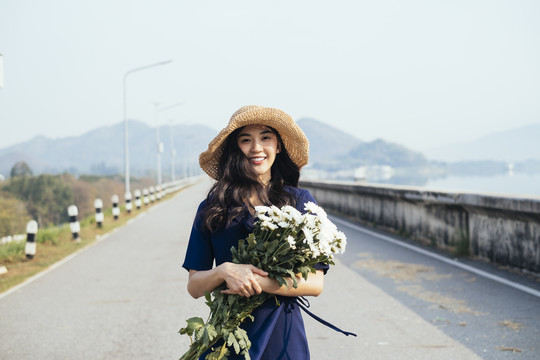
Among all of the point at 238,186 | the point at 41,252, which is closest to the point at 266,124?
the point at 238,186

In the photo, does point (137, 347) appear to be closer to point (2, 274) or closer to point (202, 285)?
point (202, 285)

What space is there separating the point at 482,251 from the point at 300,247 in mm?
8190

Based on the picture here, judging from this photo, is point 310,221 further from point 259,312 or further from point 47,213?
point 47,213

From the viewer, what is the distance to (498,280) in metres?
8.19

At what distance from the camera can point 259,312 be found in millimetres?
2520

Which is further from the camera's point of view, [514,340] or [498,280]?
[498,280]

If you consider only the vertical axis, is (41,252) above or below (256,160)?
below

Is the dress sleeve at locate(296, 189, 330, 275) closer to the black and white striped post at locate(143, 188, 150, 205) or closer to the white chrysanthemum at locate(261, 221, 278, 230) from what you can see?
the white chrysanthemum at locate(261, 221, 278, 230)

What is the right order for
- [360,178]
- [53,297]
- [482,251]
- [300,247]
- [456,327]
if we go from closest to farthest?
1. [300,247]
2. [456,327]
3. [53,297]
4. [482,251]
5. [360,178]

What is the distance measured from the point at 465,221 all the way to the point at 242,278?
28.6 ft

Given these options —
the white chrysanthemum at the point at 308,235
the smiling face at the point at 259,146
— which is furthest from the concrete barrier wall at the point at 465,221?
the white chrysanthemum at the point at 308,235

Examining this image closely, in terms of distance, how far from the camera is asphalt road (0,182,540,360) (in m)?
5.48

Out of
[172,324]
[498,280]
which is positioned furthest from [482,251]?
[172,324]

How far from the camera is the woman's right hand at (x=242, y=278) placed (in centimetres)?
234
